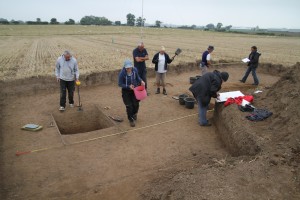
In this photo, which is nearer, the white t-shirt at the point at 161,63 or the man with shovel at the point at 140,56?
the man with shovel at the point at 140,56

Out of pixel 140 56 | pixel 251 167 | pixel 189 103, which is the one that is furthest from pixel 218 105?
pixel 251 167

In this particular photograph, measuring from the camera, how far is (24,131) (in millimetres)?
7484

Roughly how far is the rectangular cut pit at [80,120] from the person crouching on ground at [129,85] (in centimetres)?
87

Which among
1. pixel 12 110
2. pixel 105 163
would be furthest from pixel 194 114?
pixel 12 110

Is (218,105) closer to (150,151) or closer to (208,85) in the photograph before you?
(208,85)

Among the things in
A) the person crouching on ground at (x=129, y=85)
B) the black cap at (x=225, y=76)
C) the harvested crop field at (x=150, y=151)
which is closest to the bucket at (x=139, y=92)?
the person crouching on ground at (x=129, y=85)

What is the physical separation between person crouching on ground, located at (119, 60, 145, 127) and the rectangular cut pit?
87cm

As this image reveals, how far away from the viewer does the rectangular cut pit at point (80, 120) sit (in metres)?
8.51

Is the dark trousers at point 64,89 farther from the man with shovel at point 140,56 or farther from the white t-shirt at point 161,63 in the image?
the white t-shirt at point 161,63

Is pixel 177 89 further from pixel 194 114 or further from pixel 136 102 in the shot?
pixel 136 102

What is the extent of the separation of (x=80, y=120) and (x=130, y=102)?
6.94ft

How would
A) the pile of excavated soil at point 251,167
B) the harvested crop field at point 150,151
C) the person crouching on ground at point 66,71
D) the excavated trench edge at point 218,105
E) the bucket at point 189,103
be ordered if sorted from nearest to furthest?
the pile of excavated soil at point 251,167, the harvested crop field at point 150,151, the excavated trench edge at point 218,105, the person crouching on ground at point 66,71, the bucket at point 189,103

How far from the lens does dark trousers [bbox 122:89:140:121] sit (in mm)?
7620

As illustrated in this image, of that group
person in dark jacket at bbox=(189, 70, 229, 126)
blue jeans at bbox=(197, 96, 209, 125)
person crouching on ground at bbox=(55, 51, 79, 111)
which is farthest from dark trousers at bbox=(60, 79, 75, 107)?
blue jeans at bbox=(197, 96, 209, 125)
